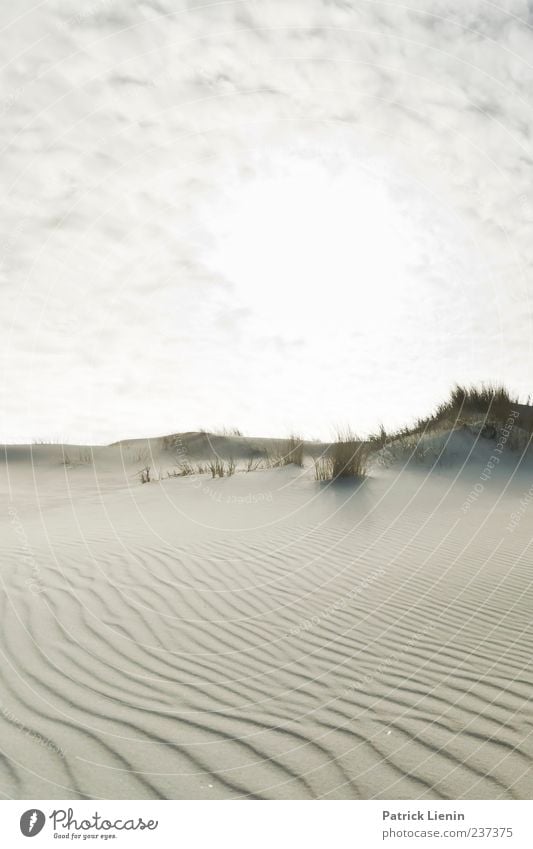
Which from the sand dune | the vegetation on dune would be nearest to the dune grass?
the vegetation on dune

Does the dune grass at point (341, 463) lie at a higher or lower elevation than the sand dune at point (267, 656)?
higher

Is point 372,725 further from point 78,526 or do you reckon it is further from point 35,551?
point 78,526

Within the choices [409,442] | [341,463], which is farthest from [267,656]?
[409,442]

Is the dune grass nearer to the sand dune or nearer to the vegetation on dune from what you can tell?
the vegetation on dune

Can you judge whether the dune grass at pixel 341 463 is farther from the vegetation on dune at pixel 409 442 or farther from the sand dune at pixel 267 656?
the sand dune at pixel 267 656

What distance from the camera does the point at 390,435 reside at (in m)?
17.1

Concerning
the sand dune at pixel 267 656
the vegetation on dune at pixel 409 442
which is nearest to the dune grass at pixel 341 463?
the vegetation on dune at pixel 409 442

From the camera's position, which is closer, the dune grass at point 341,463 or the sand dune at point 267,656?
the sand dune at point 267,656

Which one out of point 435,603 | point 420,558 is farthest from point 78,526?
point 435,603

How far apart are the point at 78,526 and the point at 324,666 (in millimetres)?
6001

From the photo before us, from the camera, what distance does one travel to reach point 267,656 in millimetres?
4406

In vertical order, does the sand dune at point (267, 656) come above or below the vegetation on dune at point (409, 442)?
below

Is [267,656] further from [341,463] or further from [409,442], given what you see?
[409,442]

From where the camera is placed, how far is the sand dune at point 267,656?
2.83m
